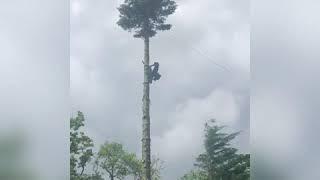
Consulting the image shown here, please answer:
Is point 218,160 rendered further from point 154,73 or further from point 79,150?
point 79,150

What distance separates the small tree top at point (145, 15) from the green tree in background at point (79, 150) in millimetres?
857

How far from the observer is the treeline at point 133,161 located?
171 inches

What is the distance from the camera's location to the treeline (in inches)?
171

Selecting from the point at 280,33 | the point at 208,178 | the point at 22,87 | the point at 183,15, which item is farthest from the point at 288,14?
the point at 22,87

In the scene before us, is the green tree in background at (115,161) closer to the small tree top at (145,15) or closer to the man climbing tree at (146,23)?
the man climbing tree at (146,23)

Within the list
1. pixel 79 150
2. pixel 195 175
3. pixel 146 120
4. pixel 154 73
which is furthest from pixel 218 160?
pixel 79 150

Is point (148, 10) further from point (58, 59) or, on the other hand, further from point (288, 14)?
point (288, 14)

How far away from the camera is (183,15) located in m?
4.48

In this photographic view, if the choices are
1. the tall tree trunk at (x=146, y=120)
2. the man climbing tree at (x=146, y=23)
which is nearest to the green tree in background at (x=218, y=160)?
the tall tree trunk at (x=146, y=120)

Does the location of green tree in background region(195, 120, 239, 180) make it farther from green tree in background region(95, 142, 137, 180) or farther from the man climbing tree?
green tree in background region(95, 142, 137, 180)

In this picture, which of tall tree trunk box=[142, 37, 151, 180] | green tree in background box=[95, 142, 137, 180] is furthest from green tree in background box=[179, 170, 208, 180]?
green tree in background box=[95, 142, 137, 180]

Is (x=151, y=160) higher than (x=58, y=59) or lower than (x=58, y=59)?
lower

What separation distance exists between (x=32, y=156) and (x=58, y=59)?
72 centimetres

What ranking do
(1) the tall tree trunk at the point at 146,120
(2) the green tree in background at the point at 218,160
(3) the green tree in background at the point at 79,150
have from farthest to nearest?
(3) the green tree in background at the point at 79,150 → (1) the tall tree trunk at the point at 146,120 → (2) the green tree in background at the point at 218,160
